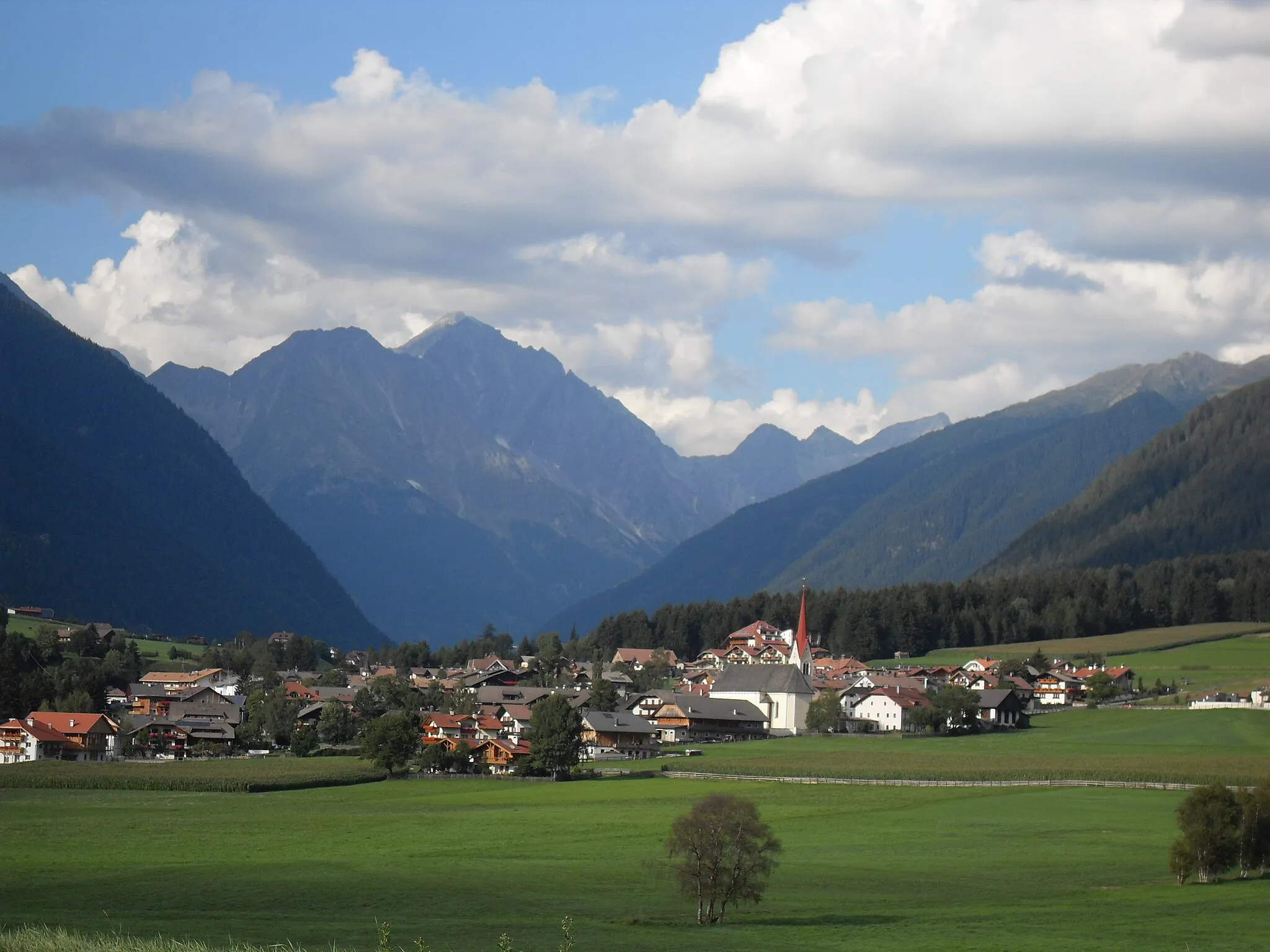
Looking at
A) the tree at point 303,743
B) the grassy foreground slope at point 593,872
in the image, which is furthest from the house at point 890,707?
the grassy foreground slope at point 593,872

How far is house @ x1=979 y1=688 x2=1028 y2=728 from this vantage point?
15250 cm

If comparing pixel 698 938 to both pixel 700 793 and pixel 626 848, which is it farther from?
pixel 700 793

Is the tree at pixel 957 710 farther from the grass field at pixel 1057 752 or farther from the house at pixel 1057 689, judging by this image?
the house at pixel 1057 689

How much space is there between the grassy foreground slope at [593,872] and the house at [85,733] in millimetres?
32377

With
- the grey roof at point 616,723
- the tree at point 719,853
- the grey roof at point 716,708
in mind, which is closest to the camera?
the tree at point 719,853

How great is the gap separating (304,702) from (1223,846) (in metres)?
108

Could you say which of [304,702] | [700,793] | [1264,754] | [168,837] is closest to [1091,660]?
[1264,754]

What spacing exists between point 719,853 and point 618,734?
3280 inches

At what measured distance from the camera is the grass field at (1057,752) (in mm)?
101000

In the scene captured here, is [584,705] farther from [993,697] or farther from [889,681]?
[889,681]

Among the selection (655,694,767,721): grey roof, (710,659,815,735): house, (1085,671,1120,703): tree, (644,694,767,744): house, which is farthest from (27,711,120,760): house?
(1085,671,1120,703): tree

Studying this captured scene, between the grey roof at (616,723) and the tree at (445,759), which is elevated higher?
the grey roof at (616,723)

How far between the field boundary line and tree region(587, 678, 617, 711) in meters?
42.3

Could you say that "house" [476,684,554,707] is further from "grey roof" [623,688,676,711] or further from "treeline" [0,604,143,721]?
"treeline" [0,604,143,721]
